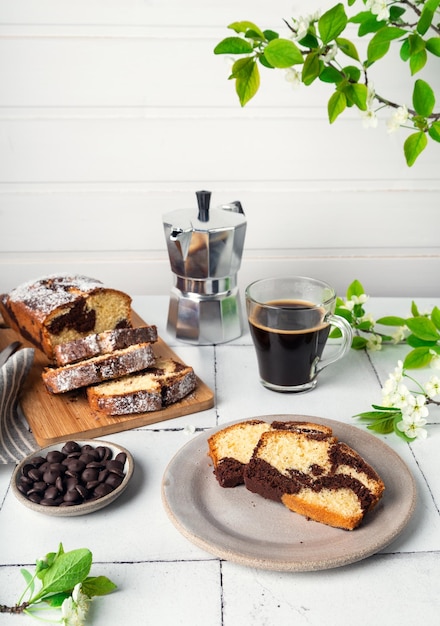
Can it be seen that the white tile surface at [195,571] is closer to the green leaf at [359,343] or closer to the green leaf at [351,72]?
the green leaf at [359,343]

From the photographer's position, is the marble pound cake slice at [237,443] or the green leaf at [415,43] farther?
the green leaf at [415,43]

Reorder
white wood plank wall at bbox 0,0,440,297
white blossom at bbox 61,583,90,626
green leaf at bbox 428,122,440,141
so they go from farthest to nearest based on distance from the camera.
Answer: white wood plank wall at bbox 0,0,440,297, green leaf at bbox 428,122,440,141, white blossom at bbox 61,583,90,626

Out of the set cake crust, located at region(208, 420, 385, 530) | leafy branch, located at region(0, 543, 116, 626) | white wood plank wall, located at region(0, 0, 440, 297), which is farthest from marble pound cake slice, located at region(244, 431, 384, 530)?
white wood plank wall, located at region(0, 0, 440, 297)

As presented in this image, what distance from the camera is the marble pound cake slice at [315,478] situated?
3.39 ft

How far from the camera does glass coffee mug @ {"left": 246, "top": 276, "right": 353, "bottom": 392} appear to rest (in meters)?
1.40

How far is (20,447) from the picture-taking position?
1.26m

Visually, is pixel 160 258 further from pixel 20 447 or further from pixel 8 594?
pixel 8 594

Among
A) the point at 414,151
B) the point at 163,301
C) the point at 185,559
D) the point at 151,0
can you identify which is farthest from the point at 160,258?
the point at 185,559

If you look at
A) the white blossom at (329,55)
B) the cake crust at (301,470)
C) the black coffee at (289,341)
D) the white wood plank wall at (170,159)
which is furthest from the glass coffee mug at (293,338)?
the white wood plank wall at (170,159)

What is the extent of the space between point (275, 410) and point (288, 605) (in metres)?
0.50

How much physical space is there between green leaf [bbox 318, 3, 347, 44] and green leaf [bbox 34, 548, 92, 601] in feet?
2.85

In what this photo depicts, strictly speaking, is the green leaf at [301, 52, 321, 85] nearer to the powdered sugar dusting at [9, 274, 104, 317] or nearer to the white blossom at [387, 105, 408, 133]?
the white blossom at [387, 105, 408, 133]

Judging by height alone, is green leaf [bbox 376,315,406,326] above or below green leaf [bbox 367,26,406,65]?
below

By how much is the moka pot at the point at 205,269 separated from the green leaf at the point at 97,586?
80 cm
